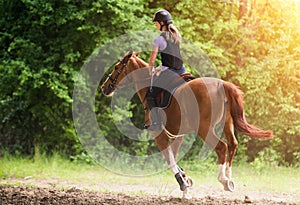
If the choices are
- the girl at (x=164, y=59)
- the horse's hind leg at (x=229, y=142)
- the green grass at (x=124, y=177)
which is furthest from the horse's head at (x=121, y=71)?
the green grass at (x=124, y=177)

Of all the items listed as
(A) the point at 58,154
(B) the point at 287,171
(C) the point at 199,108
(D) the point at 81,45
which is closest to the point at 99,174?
(A) the point at 58,154

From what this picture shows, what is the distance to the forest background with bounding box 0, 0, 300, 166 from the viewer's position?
1253 centimetres

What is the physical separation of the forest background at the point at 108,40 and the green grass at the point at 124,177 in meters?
0.49

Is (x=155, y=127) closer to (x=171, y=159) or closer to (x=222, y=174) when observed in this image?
Result: (x=171, y=159)

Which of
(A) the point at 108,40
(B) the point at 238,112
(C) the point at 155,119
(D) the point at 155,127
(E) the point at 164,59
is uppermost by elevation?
(A) the point at 108,40

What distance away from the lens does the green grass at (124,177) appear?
32.9 feet

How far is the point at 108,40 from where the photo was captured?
41.2 feet

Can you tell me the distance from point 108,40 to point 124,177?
3305mm

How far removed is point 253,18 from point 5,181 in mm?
7174

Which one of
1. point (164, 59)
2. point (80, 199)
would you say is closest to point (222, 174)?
point (164, 59)

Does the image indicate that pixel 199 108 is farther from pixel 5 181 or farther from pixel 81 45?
pixel 81 45

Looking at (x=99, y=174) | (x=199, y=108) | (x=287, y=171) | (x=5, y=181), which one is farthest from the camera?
(x=287, y=171)

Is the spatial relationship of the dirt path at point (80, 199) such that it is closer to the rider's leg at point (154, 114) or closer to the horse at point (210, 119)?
the horse at point (210, 119)

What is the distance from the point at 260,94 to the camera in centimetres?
1314
